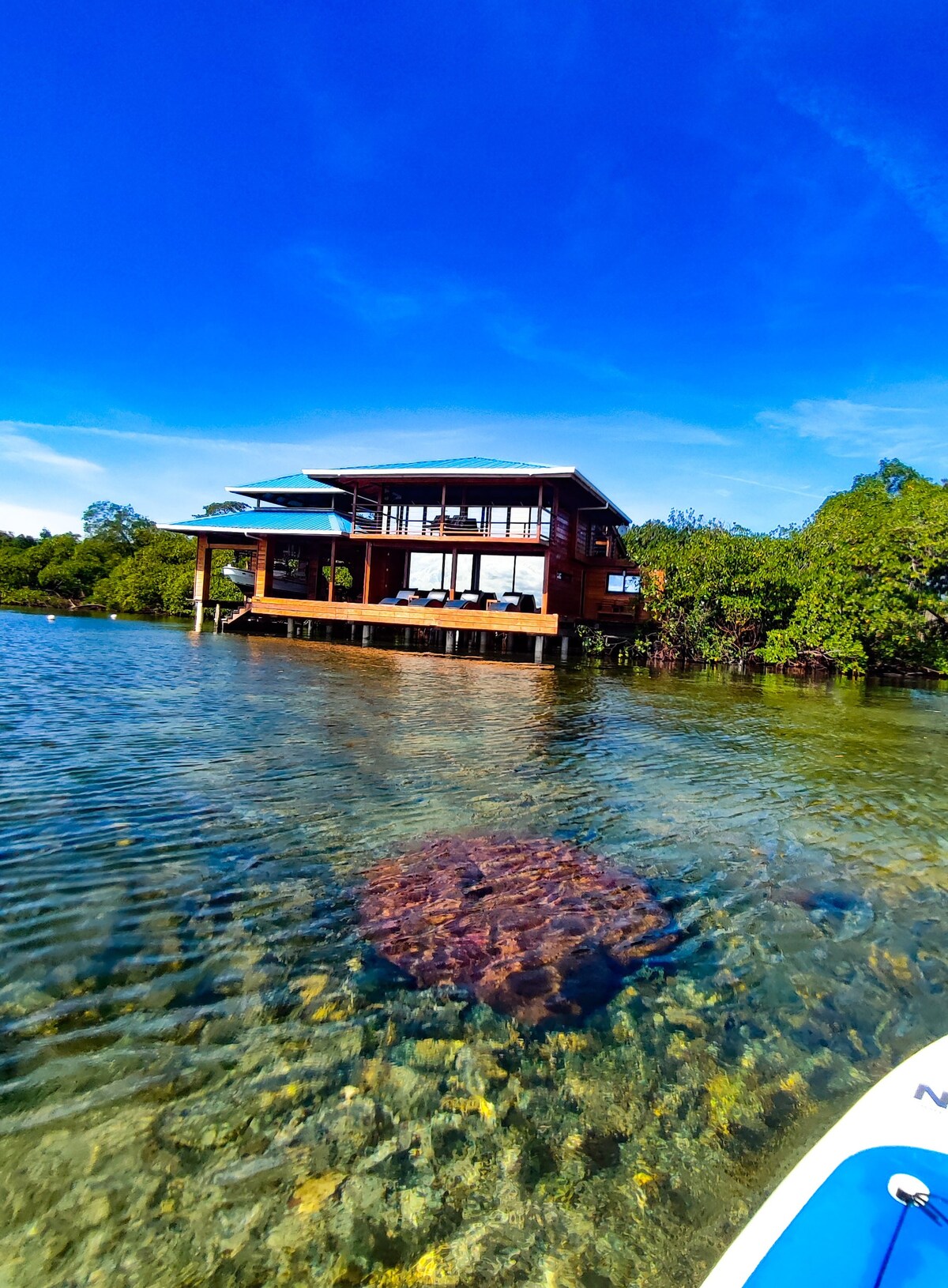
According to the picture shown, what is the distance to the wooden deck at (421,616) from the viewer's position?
20984mm

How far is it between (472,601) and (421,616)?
7.06 feet

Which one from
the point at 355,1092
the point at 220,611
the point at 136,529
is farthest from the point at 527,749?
the point at 136,529

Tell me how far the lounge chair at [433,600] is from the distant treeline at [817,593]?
26.1 ft

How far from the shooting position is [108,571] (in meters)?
51.6

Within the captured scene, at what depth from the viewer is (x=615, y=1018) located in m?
3.00

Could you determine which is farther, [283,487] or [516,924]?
[283,487]

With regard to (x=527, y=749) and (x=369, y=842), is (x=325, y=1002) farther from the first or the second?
(x=527, y=749)

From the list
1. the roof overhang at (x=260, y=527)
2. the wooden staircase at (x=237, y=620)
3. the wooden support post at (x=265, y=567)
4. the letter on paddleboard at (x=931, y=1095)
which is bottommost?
the letter on paddleboard at (x=931, y=1095)

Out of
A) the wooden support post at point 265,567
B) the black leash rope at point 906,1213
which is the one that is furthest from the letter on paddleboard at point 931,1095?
the wooden support post at point 265,567

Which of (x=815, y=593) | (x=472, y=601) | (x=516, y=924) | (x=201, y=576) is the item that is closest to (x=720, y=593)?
(x=815, y=593)

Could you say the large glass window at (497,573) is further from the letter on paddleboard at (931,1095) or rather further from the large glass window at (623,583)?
the letter on paddleboard at (931,1095)

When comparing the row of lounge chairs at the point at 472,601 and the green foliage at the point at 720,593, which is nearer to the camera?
the row of lounge chairs at the point at 472,601

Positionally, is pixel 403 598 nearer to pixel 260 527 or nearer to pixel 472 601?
pixel 472 601

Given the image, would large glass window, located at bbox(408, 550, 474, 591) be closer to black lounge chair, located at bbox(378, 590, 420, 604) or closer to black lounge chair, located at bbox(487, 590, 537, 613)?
black lounge chair, located at bbox(378, 590, 420, 604)
